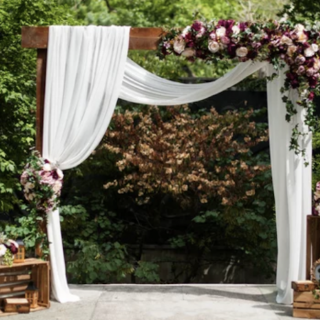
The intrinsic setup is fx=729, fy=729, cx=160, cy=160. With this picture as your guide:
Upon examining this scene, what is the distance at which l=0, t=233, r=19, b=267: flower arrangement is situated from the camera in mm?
6045

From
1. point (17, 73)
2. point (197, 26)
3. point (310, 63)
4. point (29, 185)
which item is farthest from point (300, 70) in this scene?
point (17, 73)

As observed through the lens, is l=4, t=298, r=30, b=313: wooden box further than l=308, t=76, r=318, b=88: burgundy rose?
No

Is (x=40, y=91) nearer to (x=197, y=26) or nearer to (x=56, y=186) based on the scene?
(x=56, y=186)

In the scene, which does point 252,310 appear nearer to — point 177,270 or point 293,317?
point 293,317

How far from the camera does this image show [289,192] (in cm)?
645

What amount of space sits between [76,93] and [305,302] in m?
2.68

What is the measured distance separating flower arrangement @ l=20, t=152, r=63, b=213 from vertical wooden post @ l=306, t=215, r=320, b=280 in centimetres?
221

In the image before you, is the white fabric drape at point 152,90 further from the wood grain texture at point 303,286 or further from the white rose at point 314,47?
the wood grain texture at point 303,286

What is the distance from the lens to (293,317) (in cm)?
588

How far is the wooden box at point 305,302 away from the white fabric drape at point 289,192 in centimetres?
49

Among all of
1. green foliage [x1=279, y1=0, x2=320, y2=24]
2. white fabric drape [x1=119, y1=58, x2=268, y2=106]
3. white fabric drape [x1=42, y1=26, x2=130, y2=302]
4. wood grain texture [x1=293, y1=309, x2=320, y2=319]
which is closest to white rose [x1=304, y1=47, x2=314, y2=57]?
white fabric drape [x1=119, y1=58, x2=268, y2=106]

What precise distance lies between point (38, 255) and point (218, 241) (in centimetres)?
304

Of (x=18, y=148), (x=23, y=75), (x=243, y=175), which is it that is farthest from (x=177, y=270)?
(x=23, y=75)

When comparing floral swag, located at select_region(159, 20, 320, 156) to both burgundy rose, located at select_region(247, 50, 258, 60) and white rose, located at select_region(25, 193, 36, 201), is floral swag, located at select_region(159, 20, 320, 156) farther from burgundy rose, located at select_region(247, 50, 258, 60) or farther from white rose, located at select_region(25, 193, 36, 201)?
white rose, located at select_region(25, 193, 36, 201)
